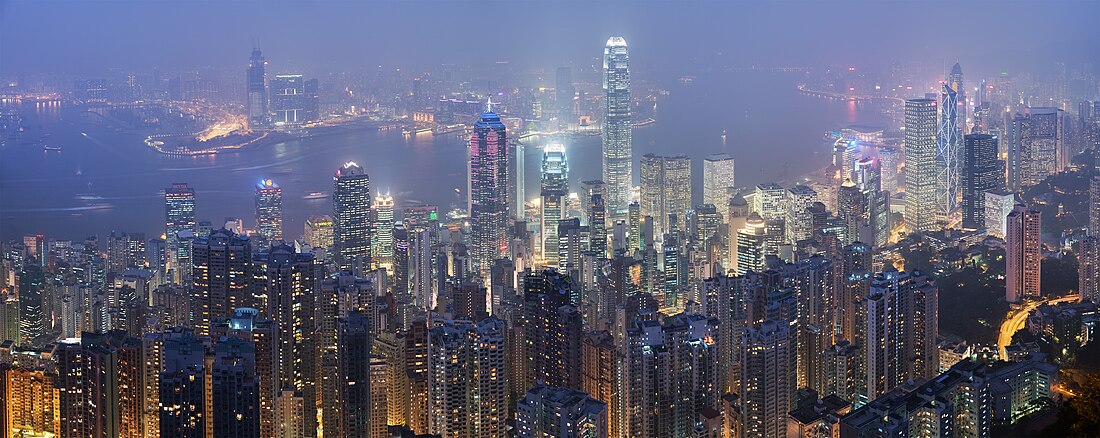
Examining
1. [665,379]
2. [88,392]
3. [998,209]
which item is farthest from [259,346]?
[998,209]

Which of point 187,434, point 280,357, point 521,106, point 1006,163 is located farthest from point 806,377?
point 1006,163

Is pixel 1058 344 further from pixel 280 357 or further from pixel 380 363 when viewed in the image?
pixel 280 357

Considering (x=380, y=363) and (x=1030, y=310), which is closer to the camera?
(x=380, y=363)

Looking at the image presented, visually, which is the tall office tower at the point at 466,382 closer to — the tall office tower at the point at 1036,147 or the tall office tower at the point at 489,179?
the tall office tower at the point at 489,179

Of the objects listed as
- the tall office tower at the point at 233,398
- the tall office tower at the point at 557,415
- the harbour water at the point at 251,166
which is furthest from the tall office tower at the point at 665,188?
the tall office tower at the point at 233,398

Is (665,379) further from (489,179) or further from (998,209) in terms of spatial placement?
(998,209)

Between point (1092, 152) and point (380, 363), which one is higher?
point (1092, 152)

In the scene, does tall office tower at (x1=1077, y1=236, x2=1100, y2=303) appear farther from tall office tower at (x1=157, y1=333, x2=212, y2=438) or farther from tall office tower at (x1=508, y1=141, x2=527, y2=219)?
tall office tower at (x1=157, y1=333, x2=212, y2=438)
